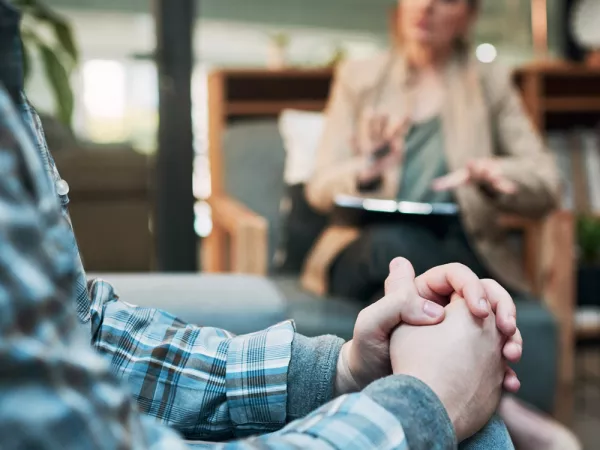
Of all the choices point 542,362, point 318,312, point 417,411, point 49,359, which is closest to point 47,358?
point 49,359

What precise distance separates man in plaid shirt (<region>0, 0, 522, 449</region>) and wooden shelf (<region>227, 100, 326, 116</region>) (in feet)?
5.50

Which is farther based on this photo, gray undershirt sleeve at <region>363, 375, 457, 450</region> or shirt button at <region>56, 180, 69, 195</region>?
shirt button at <region>56, 180, 69, 195</region>

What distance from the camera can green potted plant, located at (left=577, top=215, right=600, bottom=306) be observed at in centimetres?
229

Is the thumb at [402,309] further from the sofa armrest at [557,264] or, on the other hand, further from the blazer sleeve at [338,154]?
the sofa armrest at [557,264]

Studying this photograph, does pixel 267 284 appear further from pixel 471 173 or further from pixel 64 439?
pixel 64 439

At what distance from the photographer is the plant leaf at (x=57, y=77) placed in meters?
1.92

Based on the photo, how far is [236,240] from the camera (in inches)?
60.7

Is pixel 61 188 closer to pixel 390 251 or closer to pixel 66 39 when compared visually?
pixel 390 251

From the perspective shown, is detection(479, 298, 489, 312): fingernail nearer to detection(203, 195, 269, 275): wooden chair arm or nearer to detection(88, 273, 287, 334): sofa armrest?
detection(88, 273, 287, 334): sofa armrest

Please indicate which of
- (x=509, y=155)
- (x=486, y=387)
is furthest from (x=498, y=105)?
(x=486, y=387)

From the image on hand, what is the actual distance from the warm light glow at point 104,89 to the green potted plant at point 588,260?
1.32 m

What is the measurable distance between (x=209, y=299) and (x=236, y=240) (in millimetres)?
728

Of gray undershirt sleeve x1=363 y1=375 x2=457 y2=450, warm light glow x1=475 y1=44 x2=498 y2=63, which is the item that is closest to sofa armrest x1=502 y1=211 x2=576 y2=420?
warm light glow x1=475 y1=44 x2=498 y2=63

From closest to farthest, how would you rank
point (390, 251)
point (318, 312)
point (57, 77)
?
point (318, 312)
point (390, 251)
point (57, 77)
